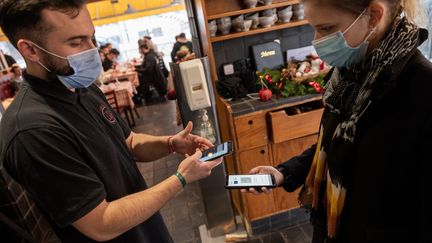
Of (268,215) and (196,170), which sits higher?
(196,170)

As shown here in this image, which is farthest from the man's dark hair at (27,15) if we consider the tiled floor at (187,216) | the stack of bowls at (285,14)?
the tiled floor at (187,216)

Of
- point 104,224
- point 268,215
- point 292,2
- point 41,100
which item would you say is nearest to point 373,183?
point 104,224

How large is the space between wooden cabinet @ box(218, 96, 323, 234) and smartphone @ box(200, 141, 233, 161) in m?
0.73

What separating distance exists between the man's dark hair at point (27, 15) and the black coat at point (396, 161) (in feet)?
3.14

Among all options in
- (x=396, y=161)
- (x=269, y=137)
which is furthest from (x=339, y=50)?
(x=269, y=137)

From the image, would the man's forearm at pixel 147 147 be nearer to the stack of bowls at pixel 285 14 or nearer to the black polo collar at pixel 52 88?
the black polo collar at pixel 52 88

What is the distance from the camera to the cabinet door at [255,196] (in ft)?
6.98

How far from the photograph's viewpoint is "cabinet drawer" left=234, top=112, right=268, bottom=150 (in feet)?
6.64

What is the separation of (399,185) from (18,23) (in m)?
1.17

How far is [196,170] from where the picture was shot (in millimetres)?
1145

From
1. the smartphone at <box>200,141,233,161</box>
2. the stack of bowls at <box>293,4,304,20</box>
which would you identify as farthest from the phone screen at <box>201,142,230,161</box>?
the stack of bowls at <box>293,4,304,20</box>

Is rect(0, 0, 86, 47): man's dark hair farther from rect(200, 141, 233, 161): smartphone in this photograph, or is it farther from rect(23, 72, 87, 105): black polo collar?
rect(200, 141, 233, 161): smartphone

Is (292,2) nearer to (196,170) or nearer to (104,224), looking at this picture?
(196,170)

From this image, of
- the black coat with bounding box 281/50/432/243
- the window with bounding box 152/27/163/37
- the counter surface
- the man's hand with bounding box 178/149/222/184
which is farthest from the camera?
the window with bounding box 152/27/163/37
